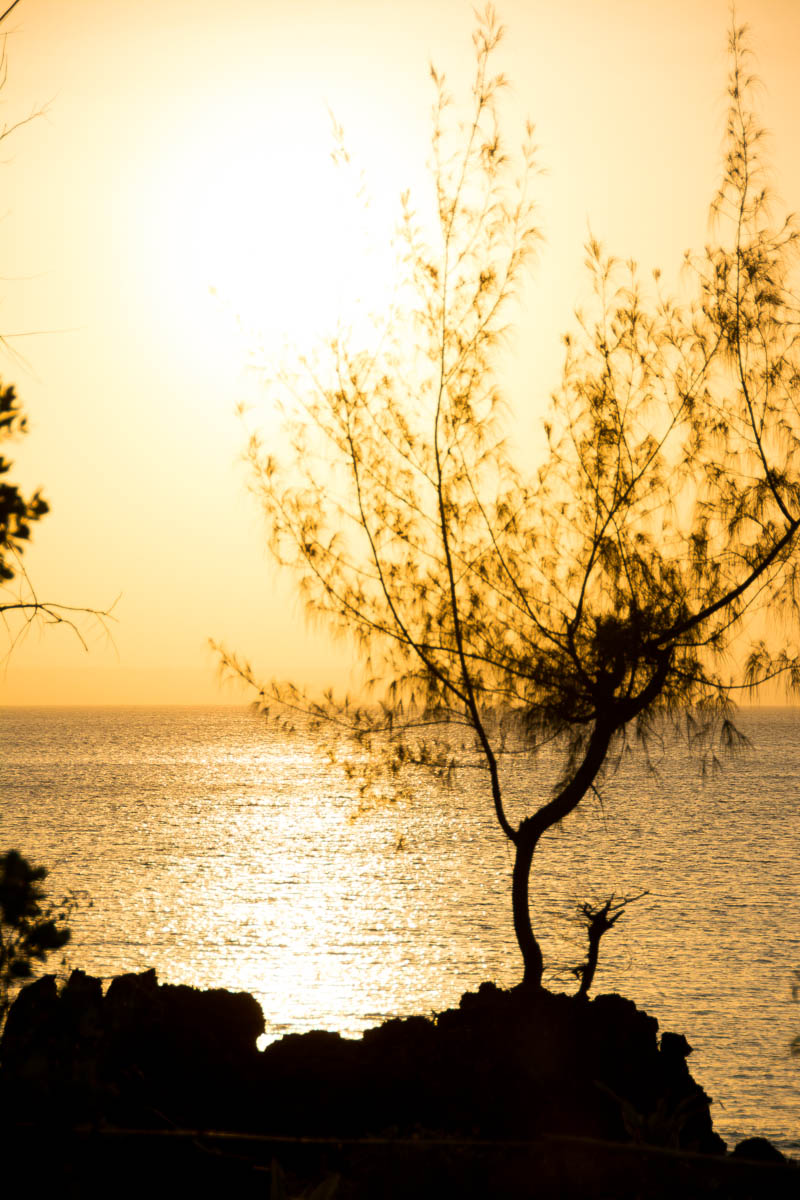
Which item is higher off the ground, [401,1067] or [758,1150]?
[401,1067]

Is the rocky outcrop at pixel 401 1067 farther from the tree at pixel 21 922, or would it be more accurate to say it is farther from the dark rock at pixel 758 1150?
the tree at pixel 21 922

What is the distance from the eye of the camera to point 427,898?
42.0 m

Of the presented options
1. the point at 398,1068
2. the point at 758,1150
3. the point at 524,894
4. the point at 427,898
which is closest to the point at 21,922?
the point at 524,894

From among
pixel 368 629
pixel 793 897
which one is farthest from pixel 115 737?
pixel 368 629

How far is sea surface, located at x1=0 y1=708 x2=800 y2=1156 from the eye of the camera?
25797mm

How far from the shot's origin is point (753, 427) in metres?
9.62

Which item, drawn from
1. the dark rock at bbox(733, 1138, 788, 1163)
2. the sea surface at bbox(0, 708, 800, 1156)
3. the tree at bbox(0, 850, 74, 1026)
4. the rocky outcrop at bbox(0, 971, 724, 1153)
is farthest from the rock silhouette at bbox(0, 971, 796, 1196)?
the tree at bbox(0, 850, 74, 1026)

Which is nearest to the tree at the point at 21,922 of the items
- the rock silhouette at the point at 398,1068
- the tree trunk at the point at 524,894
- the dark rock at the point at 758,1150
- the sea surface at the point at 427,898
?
the sea surface at the point at 427,898

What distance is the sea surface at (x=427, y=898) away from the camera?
2580 cm

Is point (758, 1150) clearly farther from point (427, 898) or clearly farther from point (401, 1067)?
point (427, 898)

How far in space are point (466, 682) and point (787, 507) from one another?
3.37 m

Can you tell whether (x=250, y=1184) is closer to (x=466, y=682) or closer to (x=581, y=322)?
(x=466, y=682)

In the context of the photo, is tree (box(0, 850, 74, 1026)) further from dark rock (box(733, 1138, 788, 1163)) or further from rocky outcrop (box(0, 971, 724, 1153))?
dark rock (box(733, 1138, 788, 1163))

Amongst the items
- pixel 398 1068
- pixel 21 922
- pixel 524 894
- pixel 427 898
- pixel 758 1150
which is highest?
A: pixel 21 922
